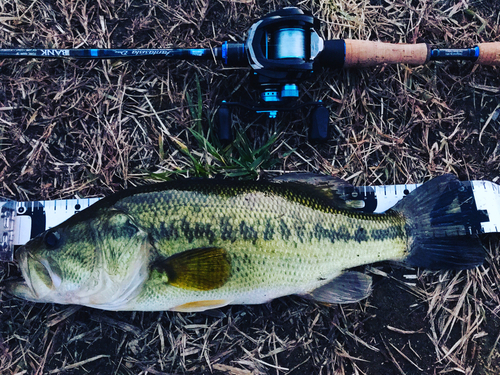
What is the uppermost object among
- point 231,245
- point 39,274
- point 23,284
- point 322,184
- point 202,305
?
point 322,184

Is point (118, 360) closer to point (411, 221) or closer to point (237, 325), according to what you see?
point (237, 325)

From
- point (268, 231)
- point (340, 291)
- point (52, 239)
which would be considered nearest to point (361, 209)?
point (340, 291)

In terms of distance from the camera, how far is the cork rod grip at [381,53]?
2828 mm

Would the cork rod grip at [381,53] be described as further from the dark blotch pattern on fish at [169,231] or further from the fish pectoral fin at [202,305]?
the fish pectoral fin at [202,305]

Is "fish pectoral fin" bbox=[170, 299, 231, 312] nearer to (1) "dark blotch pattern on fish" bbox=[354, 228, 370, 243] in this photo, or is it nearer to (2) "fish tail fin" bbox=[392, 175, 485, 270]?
(1) "dark blotch pattern on fish" bbox=[354, 228, 370, 243]

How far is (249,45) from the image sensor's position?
8.28 feet

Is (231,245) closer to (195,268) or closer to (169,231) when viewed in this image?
(195,268)

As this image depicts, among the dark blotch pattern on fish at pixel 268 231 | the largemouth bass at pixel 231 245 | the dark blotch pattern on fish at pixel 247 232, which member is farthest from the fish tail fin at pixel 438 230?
the dark blotch pattern on fish at pixel 247 232

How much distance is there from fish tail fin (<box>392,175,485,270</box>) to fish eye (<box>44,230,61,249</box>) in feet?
7.69

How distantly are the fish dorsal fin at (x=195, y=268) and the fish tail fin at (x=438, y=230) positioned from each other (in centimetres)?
138

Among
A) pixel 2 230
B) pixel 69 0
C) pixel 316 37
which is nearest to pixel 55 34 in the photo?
pixel 69 0

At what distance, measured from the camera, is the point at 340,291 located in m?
2.64

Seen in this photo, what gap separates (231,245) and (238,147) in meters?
0.88

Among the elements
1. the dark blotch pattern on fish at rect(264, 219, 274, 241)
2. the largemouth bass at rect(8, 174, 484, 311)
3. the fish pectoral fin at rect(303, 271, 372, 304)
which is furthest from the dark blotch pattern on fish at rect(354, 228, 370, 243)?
the dark blotch pattern on fish at rect(264, 219, 274, 241)
